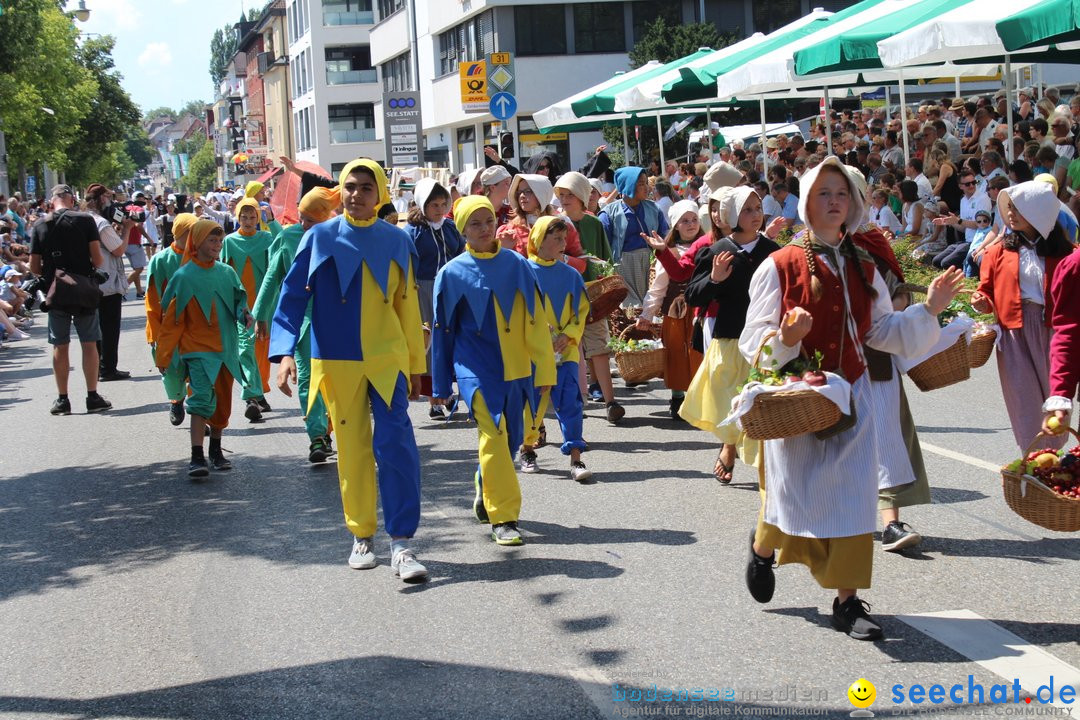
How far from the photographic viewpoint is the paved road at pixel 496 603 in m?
4.91

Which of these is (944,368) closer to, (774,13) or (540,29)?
(540,29)

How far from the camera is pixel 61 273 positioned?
13539mm

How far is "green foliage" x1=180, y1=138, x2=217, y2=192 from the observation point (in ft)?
580

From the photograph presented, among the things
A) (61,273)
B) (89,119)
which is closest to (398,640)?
(61,273)

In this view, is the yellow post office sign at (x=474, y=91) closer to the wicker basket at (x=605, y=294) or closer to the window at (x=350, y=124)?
the wicker basket at (x=605, y=294)

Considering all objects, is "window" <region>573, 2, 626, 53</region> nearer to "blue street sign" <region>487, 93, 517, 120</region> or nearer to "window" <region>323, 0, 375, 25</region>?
"blue street sign" <region>487, 93, 517, 120</region>

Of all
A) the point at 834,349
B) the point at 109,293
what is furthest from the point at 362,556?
the point at 109,293

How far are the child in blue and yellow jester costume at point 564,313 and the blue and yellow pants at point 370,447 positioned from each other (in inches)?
83.7

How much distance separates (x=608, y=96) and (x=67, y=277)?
37.2ft

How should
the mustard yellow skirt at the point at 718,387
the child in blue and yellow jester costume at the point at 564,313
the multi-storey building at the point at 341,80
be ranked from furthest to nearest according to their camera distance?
the multi-storey building at the point at 341,80 < the child in blue and yellow jester costume at the point at 564,313 < the mustard yellow skirt at the point at 718,387

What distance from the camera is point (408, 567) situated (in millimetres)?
6430

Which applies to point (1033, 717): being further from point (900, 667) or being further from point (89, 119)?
point (89, 119)

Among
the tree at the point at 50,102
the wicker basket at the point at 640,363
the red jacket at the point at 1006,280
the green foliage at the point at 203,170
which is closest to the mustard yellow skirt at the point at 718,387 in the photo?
the red jacket at the point at 1006,280

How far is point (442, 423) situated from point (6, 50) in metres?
21.3
